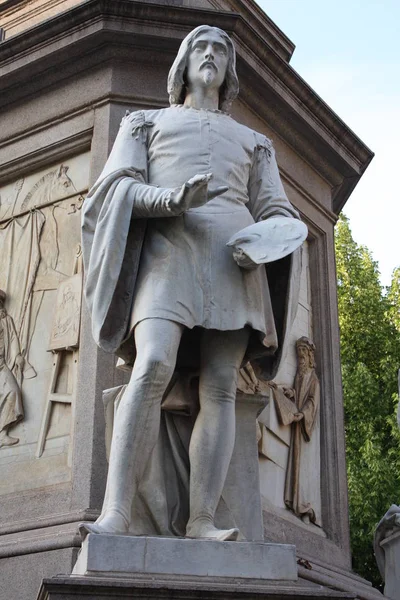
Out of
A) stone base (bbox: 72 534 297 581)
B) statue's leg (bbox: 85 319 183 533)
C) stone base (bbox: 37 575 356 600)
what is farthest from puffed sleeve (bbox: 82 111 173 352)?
stone base (bbox: 37 575 356 600)

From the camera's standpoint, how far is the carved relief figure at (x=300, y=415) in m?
8.54

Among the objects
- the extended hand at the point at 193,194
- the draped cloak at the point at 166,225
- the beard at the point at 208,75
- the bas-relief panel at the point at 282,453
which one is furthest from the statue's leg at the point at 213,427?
the bas-relief panel at the point at 282,453

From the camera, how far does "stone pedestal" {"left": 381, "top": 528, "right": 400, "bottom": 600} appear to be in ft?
25.9

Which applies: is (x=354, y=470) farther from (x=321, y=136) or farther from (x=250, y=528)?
(x=250, y=528)

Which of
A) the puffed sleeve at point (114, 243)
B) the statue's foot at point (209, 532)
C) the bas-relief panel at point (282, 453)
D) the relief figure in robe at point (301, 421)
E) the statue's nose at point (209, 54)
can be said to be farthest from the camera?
the relief figure in robe at point (301, 421)

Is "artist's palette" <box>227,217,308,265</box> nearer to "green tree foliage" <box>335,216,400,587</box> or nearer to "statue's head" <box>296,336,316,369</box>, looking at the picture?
"statue's head" <box>296,336,316,369</box>

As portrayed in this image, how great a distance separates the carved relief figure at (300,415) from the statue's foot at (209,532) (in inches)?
136

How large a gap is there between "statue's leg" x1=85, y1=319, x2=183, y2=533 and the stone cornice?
4300 mm

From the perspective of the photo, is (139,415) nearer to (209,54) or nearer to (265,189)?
(265,189)

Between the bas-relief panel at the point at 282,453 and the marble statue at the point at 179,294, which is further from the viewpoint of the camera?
the bas-relief panel at the point at 282,453

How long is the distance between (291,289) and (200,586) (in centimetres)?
198

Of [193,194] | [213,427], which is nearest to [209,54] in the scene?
[193,194]

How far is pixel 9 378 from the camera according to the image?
8188mm

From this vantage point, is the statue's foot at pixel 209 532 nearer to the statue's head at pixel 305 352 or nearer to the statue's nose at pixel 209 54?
the statue's nose at pixel 209 54
